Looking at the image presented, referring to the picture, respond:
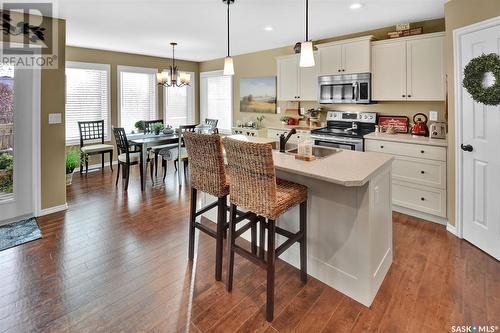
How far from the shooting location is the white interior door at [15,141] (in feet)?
11.2

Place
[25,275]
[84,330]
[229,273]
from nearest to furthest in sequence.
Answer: [84,330] < [229,273] < [25,275]

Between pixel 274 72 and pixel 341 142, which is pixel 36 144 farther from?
pixel 274 72

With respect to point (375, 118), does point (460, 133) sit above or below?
below

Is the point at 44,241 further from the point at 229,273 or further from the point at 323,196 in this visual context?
the point at 323,196

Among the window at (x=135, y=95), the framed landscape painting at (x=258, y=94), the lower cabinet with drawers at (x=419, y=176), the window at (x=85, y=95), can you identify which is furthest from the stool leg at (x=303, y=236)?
the window at (x=135, y=95)

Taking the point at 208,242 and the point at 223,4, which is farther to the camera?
the point at 223,4

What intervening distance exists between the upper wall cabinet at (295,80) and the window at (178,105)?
122 inches

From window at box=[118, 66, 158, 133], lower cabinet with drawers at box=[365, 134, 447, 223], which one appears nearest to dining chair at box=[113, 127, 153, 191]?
window at box=[118, 66, 158, 133]

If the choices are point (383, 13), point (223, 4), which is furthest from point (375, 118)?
point (223, 4)

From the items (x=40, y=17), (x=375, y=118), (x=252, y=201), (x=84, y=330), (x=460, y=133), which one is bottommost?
(x=84, y=330)

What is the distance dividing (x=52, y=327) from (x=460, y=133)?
385cm

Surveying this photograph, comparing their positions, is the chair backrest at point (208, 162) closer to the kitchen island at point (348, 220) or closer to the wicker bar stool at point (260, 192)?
the wicker bar stool at point (260, 192)

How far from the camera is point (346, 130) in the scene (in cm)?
464

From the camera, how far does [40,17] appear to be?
3.53 metres
